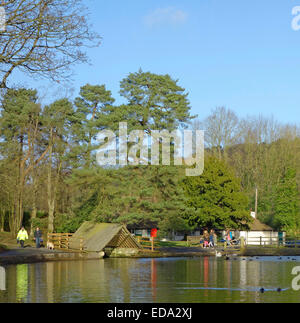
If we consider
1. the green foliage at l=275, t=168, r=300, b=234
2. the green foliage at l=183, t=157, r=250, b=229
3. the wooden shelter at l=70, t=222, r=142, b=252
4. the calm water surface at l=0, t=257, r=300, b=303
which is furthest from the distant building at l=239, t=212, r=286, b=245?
the calm water surface at l=0, t=257, r=300, b=303

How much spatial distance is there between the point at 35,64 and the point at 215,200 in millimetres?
47263

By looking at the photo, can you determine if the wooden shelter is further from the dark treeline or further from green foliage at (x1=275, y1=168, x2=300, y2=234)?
green foliage at (x1=275, y1=168, x2=300, y2=234)

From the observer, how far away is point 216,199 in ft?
208

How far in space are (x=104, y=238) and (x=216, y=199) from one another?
82.0 feet

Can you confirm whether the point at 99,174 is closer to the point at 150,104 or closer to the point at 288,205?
the point at 150,104

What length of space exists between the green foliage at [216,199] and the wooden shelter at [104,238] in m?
20.1

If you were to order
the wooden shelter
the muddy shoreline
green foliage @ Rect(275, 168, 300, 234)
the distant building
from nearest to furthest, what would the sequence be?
the muddy shoreline, the wooden shelter, the distant building, green foliage @ Rect(275, 168, 300, 234)

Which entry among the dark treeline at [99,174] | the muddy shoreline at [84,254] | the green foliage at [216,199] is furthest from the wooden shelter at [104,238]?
the green foliage at [216,199]

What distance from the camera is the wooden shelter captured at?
133ft

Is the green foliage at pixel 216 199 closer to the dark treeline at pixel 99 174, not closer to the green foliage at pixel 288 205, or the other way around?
the dark treeline at pixel 99 174

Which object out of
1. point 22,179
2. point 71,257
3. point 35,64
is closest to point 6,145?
point 22,179

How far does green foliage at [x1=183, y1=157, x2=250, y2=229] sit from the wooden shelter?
20129 mm

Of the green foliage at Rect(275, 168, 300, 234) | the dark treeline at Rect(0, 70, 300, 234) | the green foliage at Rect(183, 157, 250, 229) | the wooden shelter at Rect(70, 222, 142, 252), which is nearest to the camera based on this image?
the wooden shelter at Rect(70, 222, 142, 252)
